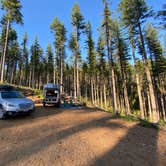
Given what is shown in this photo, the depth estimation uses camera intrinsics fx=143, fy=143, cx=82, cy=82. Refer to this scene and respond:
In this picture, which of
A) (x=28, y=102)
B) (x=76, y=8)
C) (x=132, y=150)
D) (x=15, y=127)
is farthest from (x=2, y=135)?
(x=76, y=8)

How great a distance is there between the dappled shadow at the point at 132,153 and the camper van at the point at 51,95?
28.9ft

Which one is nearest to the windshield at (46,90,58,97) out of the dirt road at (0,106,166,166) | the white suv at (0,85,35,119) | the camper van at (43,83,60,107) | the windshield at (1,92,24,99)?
the camper van at (43,83,60,107)

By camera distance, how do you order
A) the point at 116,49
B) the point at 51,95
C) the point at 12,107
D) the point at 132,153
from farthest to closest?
the point at 116,49 < the point at 51,95 < the point at 12,107 < the point at 132,153

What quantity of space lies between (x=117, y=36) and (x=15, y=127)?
20444 millimetres

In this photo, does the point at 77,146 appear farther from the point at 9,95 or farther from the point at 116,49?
the point at 116,49

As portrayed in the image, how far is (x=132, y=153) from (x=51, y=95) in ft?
34.5

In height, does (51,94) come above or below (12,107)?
above

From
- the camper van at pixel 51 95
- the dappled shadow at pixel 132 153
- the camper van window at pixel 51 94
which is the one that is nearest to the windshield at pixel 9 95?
the camper van at pixel 51 95

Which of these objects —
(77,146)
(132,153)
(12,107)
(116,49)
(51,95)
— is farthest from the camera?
(116,49)

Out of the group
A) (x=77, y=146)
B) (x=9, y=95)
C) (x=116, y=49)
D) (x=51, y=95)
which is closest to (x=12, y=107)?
(x=9, y=95)

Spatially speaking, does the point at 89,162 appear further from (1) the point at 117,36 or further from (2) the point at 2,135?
(1) the point at 117,36

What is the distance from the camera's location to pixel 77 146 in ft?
17.3

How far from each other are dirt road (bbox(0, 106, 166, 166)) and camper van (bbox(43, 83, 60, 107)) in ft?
20.8

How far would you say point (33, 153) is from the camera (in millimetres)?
4582
